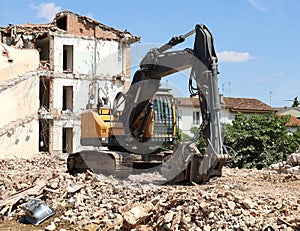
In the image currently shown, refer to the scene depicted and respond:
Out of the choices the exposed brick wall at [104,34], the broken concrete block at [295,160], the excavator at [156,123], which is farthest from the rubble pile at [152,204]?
the exposed brick wall at [104,34]

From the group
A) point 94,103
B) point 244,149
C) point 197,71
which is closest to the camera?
point 197,71

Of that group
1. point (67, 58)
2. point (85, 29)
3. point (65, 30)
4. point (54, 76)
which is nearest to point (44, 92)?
point (54, 76)

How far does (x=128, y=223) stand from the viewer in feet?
28.1

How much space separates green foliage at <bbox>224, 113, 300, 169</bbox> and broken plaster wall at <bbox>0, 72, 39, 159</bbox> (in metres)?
12.4

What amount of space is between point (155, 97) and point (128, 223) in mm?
6282

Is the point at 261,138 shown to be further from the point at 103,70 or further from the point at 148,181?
the point at 103,70

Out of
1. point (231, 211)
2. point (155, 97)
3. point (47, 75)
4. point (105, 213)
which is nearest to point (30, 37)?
point (47, 75)

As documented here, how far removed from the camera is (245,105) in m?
44.6

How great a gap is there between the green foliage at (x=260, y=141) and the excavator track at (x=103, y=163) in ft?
26.5

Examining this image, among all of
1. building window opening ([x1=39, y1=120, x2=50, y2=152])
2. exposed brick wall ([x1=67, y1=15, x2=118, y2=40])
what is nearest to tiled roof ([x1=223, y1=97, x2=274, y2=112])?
exposed brick wall ([x1=67, y1=15, x2=118, y2=40])

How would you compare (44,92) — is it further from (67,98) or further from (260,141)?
(260,141)

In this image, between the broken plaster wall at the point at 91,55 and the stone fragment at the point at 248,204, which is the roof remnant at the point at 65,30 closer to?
the broken plaster wall at the point at 91,55

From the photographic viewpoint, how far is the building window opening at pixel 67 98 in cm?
3107

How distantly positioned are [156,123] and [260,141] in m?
8.66
